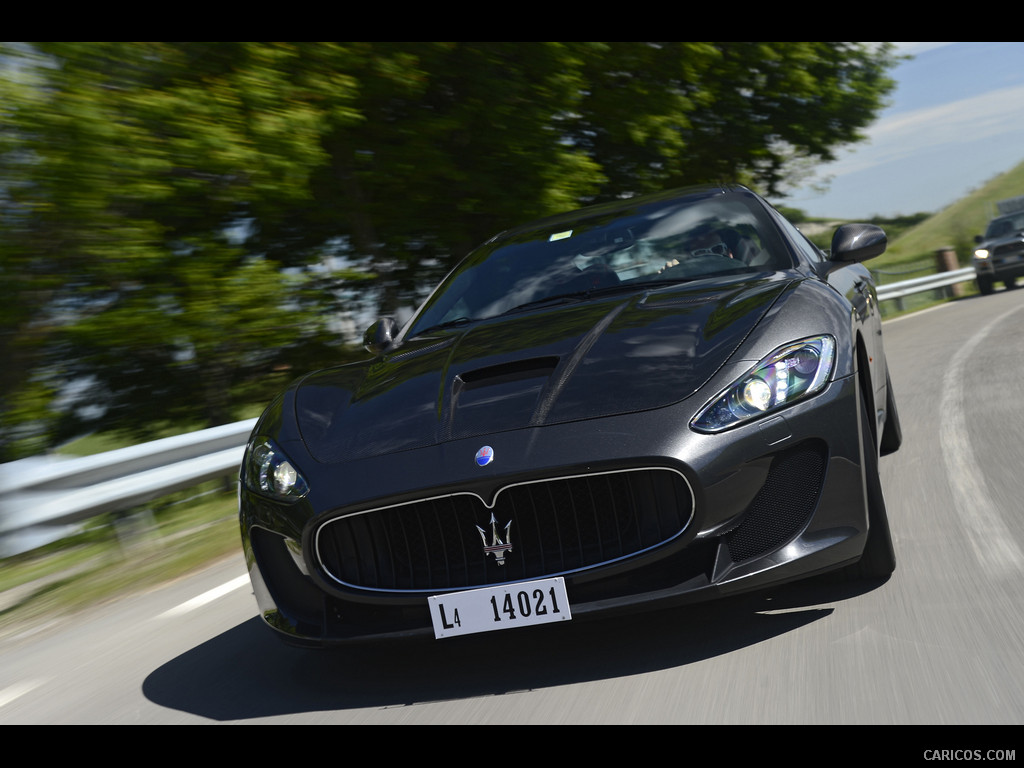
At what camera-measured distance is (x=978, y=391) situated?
7312 millimetres

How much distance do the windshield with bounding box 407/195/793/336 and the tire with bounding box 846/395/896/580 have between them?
0.98 m

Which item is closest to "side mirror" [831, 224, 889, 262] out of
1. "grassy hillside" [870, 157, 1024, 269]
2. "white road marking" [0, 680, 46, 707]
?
"white road marking" [0, 680, 46, 707]

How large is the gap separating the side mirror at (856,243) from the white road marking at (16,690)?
3244 millimetres

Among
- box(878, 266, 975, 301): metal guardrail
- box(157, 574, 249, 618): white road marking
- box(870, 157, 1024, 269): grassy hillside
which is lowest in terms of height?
box(870, 157, 1024, 269): grassy hillside

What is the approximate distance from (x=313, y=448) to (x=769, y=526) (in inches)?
50.6

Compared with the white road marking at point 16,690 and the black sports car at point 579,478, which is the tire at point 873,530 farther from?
the white road marking at point 16,690

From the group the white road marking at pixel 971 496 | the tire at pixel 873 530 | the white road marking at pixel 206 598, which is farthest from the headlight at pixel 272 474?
the white road marking at pixel 971 496

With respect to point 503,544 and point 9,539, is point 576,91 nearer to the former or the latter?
point 9,539

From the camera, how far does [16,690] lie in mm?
3705

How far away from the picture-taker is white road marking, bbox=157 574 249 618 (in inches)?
176

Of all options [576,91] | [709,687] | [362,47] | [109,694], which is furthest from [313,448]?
[576,91]

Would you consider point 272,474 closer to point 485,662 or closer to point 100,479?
point 485,662

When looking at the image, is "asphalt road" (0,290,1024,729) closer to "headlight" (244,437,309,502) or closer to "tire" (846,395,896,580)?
"tire" (846,395,896,580)

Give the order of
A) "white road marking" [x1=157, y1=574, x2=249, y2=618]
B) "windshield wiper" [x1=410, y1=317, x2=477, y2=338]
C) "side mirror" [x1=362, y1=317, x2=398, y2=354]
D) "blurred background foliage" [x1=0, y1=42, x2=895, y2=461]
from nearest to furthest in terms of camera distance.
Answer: "windshield wiper" [x1=410, y1=317, x2=477, y2=338] < "white road marking" [x1=157, y1=574, x2=249, y2=618] < "side mirror" [x1=362, y1=317, x2=398, y2=354] < "blurred background foliage" [x1=0, y1=42, x2=895, y2=461]
